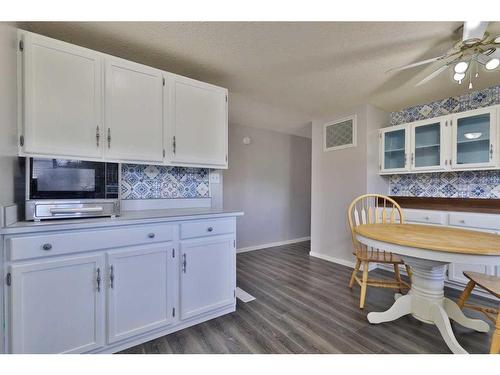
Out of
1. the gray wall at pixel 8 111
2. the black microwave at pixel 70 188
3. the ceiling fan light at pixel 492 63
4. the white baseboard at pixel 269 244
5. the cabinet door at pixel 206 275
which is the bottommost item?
the white baseboard at pixel 269 244

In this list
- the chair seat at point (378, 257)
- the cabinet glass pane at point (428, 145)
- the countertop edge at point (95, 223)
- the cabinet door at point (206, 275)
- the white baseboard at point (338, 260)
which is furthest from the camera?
the white baseboard at point (338, 260)

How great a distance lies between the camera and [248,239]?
395 cm

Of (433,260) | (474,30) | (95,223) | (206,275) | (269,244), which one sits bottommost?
(269,244)

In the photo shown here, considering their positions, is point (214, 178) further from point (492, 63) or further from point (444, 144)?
point (444, 144)

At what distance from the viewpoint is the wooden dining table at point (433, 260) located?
49.1 inches

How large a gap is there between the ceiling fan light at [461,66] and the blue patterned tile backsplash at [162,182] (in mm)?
2148

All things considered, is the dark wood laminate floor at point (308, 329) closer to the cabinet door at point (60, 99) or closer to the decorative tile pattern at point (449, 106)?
the cabinet door at point (60, 99)

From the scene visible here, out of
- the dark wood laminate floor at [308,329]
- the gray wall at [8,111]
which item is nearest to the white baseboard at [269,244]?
the dark wood laminate floor at [308,329]

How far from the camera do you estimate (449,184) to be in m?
2.80

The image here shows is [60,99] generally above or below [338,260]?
above

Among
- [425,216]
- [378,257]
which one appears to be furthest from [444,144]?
[378,257]

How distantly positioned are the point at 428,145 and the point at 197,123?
2736 millimetres
